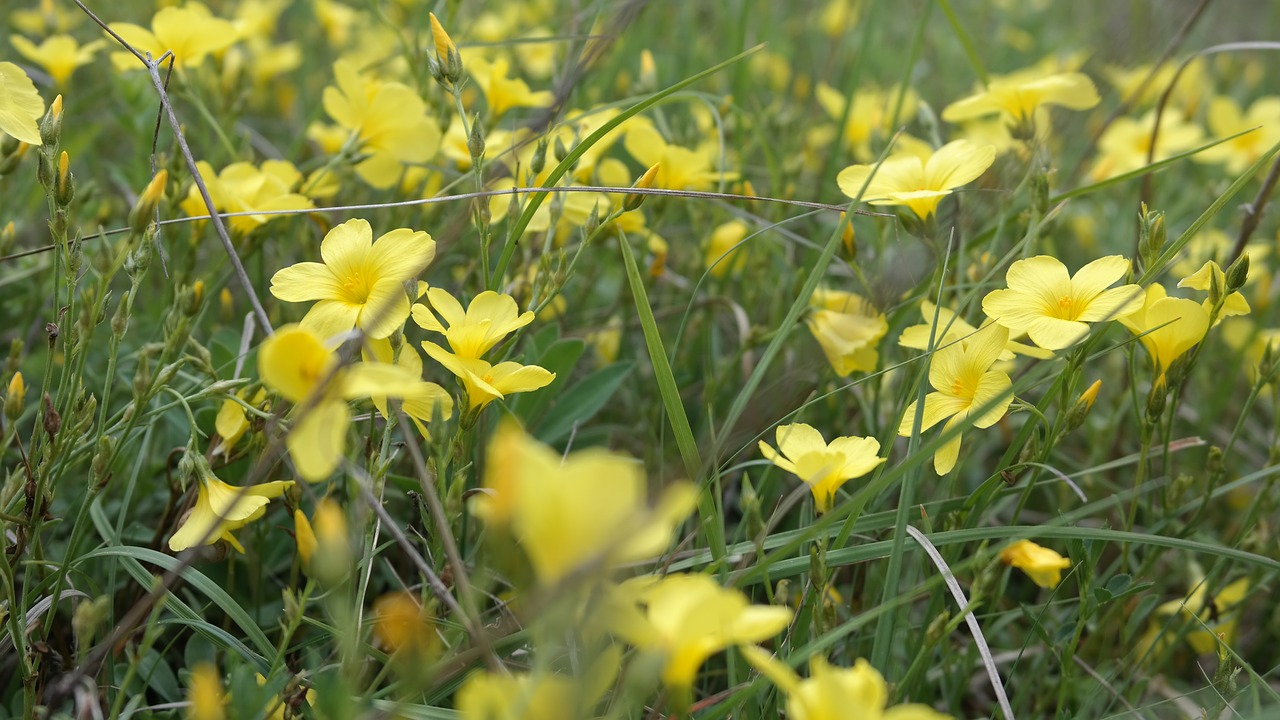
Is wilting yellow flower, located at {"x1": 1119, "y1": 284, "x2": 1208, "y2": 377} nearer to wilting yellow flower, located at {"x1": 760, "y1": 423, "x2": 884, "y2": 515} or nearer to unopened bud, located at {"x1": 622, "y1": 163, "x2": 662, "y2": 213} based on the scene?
wilting yellow flower, located at {"x1": 760, "y1": 423, "x2": 884, "y2": 515}

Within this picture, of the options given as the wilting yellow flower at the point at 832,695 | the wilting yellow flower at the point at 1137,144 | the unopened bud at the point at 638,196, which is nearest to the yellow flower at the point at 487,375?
the unopened bud at the point at 638,196

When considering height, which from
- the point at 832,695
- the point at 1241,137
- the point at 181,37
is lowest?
the point at 1241,137

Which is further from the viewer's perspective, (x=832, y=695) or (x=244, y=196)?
(x=244, y=196)

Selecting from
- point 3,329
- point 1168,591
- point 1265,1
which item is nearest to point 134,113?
point 3,329

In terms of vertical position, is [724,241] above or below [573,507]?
below

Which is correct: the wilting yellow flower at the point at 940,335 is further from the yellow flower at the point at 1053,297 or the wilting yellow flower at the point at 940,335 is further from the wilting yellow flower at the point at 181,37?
the wilting yellow flower at the point at 181,37

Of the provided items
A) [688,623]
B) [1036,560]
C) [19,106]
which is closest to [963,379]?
[1036,560]

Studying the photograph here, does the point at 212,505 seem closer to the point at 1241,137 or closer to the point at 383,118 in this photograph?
the point at 383,118

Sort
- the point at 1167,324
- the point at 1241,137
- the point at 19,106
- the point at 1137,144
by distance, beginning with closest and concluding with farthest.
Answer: the point at 1167,324 → the point at 19,106 → the point at 1137,144 → the point at 1241,137
